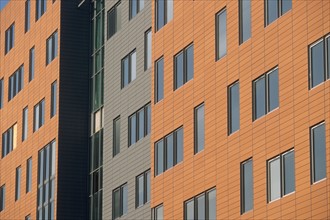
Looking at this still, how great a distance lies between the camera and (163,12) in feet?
176

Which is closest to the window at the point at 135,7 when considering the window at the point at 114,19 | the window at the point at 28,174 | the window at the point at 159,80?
the window at the point at 114,19

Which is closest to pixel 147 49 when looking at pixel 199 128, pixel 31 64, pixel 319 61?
pixel 199 128

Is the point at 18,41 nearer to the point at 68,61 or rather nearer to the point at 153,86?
the point at 68,61

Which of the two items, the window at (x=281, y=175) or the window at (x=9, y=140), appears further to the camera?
the window at (x=9, y=140)

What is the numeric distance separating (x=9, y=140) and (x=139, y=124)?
2031 cm

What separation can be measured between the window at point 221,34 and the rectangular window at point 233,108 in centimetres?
171

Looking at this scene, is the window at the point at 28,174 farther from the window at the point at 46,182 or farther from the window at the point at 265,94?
the window at the point at 265,94

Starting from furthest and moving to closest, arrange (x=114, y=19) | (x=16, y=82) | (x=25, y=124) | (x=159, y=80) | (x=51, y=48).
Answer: (x=16, y=82) → (x=25, y=124) → (x=51, y=48) → (x=114, y=19) → (x=159, y=80)

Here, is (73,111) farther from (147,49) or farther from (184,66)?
(184,66)

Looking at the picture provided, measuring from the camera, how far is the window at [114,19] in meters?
61.2

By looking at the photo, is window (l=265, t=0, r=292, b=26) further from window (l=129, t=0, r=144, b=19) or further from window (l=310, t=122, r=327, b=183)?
window (l=129, t=0, r=144, b=19)

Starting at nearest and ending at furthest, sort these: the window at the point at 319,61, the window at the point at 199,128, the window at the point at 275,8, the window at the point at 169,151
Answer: the window at the point at 319,61 → the window at the point at 275,8 → the window at the point at 199,128 → the window at the point at 169,151

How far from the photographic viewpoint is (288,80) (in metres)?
41.4

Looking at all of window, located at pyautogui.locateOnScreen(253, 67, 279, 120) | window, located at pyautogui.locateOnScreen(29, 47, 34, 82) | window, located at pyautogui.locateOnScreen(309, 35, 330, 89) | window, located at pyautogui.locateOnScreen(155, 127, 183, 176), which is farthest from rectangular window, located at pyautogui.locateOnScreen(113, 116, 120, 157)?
window, located at pyautogui.locateOnScreen(309, 35, 330, 89)
